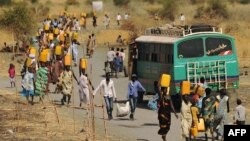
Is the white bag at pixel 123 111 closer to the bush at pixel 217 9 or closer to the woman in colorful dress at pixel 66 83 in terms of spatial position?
the woman in colorful dress at pixel 66 83

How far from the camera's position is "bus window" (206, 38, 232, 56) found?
23.2 meters

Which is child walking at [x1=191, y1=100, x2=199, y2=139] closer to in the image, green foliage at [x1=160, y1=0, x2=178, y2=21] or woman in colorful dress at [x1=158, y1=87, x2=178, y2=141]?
woman in colorful dress at [x1=158, y1=87, x2=178, y2=141]

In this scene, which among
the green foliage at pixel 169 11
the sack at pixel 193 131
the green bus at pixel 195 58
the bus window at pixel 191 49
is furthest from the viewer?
the green foliage at pixel 169 11

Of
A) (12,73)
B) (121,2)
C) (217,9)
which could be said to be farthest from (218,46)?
(121,2)

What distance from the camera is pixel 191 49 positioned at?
23.0m

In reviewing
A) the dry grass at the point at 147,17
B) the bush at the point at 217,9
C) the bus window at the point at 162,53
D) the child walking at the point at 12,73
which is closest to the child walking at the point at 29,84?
the bus window at the point at 162,53

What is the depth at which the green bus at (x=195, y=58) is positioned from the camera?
2281cm

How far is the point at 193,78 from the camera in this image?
898 inches

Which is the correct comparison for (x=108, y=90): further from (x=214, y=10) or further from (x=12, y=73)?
(x=214, y=10)

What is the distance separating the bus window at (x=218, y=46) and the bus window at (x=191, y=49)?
0.85 feet

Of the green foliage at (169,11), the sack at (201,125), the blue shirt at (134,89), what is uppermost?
the green foliage at (169,11)

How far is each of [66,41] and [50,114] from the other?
1454cm

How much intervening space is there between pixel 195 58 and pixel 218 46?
3.12 ft

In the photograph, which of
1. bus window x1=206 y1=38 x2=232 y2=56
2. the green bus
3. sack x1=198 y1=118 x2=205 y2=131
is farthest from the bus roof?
sack x1=198 y1=118 x2=205 y2=131
